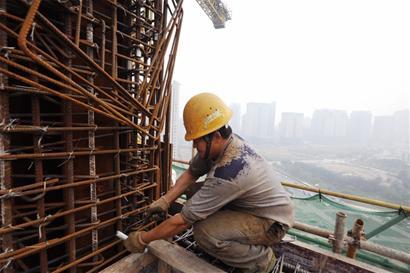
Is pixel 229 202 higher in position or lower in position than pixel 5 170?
lower

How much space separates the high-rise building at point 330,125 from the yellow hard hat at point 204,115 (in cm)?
3813

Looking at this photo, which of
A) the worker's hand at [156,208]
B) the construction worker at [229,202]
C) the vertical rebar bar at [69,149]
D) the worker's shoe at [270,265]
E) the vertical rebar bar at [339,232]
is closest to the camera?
the vertical rebar bar at [69,149]

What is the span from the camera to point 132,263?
2742 mm

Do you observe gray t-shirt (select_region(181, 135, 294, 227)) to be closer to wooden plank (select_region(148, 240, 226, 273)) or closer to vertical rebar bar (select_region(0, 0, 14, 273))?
wooden plank (select_region(148, 240, 226, 273))

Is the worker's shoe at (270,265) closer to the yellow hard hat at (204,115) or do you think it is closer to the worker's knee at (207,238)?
the worker's knee at (207,238)

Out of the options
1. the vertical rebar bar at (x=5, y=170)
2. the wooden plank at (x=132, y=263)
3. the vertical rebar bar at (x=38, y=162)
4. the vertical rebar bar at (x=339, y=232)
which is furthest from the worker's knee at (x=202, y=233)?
the vertical rebar bar at (x=339, y=232)

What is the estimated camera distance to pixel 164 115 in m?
3.36

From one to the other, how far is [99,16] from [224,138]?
203cm

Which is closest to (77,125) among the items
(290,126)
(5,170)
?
(5,170)

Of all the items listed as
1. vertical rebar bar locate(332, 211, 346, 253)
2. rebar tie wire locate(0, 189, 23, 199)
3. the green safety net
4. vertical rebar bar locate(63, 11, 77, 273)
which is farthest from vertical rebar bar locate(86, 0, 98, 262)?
the green safety net

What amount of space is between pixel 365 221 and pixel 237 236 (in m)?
3.64

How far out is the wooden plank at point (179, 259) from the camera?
2564mm

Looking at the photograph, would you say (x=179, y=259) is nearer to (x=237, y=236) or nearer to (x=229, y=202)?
(x=237, y=236)

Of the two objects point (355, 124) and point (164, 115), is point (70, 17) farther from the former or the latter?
point (355, 124)
